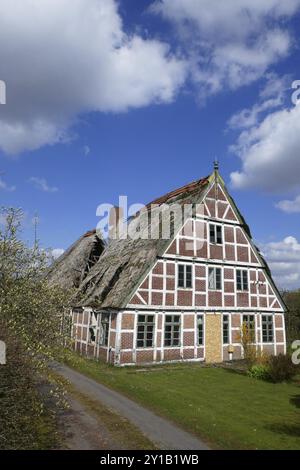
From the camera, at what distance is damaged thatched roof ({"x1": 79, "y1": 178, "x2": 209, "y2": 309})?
21766 mm

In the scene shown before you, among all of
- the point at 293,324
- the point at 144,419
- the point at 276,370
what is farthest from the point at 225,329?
the point at 293,324

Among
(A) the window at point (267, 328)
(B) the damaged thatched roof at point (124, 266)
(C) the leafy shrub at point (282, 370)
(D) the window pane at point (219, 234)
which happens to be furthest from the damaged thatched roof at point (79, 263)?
(C) the leafy shrub at point (282, 370)

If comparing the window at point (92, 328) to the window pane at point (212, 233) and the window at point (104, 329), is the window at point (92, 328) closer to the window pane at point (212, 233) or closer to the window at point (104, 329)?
the window at point (104, 329)

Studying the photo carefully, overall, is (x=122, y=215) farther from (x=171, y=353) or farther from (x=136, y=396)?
(x=136, y=396)

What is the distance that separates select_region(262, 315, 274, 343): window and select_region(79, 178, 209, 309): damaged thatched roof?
9909mm

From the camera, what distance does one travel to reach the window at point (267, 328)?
26531 millimetres

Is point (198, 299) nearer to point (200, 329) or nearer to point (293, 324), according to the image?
point (200, 329)

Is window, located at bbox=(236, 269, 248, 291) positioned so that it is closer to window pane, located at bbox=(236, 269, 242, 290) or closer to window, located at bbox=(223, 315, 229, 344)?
window pane, located at bbox=(236, 269, 242, 290)

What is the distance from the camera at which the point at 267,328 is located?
2675 centimetres

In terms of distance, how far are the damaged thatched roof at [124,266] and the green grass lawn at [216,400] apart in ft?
Result: 12.8

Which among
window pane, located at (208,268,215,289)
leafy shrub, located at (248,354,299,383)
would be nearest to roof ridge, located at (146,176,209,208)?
window pane, located at (208,268,215,289)

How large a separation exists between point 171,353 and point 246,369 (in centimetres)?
456

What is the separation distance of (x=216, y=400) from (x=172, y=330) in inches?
317
